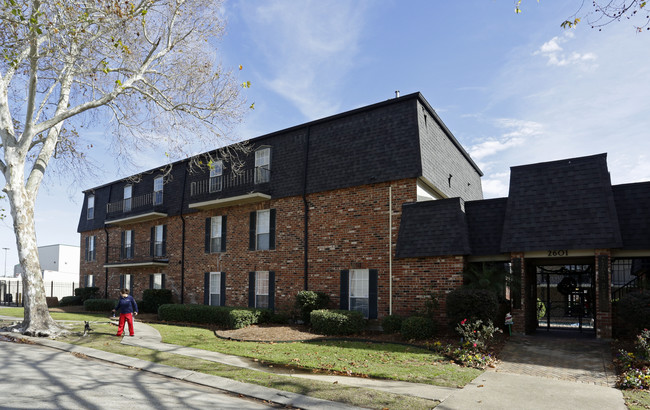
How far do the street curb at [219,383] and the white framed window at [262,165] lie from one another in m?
10.2

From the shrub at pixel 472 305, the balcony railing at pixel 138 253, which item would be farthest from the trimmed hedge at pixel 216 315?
the shrub at pixel 472 305

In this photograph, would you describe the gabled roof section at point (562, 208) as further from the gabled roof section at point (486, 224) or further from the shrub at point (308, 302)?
the shrub at point (308, 302)

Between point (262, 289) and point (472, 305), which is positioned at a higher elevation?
point (472, 305)

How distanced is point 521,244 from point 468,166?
409 inches

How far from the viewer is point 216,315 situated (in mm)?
17891

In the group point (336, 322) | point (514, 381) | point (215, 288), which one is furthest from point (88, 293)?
point (514, 381)

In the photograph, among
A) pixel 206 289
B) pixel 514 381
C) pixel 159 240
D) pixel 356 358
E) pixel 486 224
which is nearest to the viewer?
pixel 514 381

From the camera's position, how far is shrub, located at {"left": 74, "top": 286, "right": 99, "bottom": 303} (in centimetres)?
2889

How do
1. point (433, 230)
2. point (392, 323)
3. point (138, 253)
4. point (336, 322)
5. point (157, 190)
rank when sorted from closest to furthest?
point (392, 323)
point (336, 322)
point (433, 230)
point (157, 190)
point (138, 253)

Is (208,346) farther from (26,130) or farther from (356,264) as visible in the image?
(26,130)

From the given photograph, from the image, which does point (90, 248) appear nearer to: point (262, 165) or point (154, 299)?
point (154, 299)

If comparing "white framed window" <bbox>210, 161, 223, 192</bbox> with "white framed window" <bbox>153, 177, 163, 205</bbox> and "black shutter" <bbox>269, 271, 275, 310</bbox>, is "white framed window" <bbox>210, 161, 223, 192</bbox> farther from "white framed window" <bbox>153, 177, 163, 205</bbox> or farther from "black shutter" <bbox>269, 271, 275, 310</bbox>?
"black shutter" <bbox>269, 271, 275, 310</bbox>

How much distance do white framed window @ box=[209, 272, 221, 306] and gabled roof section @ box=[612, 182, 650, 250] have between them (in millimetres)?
16621

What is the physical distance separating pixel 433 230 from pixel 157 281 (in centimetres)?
1728
